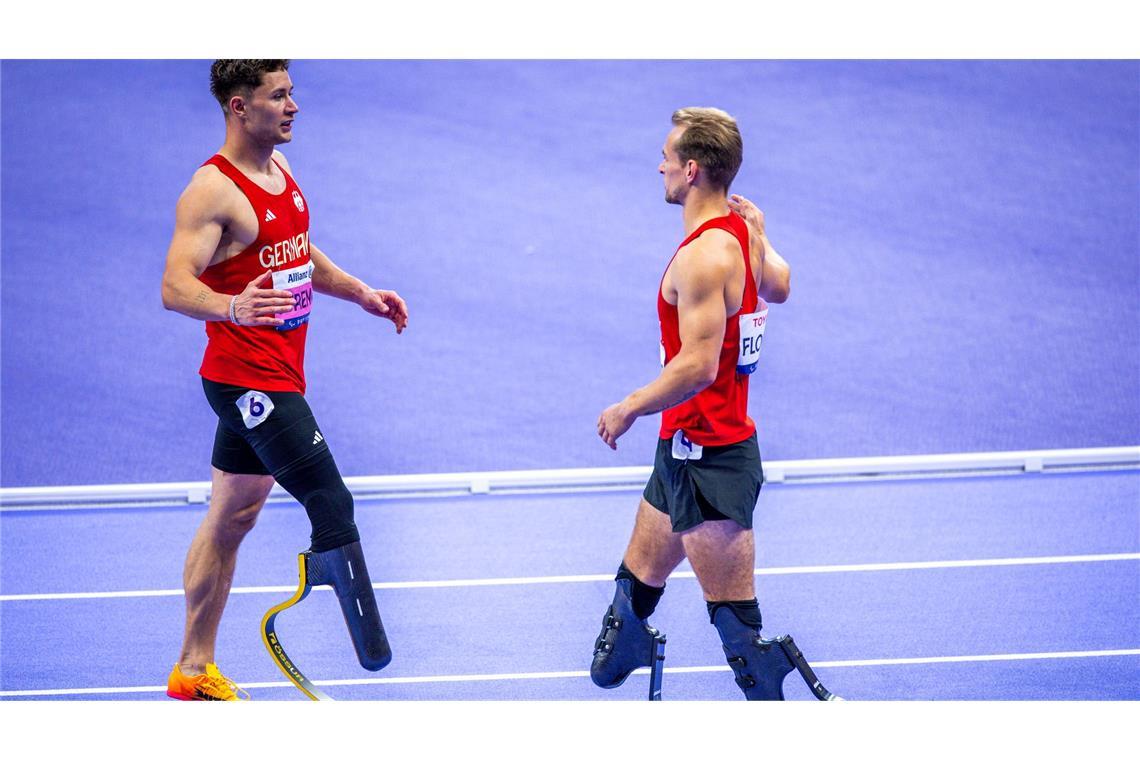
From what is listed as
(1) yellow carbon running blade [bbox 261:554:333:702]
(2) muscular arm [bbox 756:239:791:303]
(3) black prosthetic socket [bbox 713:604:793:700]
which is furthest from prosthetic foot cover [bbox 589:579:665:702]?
(2) muscular arm [bbox 756:239:791:303]

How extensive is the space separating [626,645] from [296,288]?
149 cm

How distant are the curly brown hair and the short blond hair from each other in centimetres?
124

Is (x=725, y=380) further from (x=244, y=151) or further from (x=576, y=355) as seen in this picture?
(x=576, y=355)

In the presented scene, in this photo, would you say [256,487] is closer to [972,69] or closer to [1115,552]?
[1115,552]

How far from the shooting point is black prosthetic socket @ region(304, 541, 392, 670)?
409cm

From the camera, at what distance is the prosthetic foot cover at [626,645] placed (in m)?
4.08

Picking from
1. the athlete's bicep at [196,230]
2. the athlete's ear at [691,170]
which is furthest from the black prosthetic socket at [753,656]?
the athlete's bicep at [196,230]

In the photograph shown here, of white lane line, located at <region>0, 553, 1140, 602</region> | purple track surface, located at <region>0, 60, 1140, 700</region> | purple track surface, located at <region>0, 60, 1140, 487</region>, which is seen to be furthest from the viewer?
purple track surface, located at <region>0, 60, 1140, 487</region>

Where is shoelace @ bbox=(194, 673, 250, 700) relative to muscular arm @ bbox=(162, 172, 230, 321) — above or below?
below

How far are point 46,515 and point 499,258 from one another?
360cm

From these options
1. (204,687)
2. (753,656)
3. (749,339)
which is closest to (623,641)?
(753,656)

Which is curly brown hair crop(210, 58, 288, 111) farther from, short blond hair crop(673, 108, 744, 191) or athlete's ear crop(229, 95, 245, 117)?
short blond hair crop(673, 108, 744, 191)

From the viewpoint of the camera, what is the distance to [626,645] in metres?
4.10

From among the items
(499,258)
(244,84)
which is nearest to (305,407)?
(244,84)
